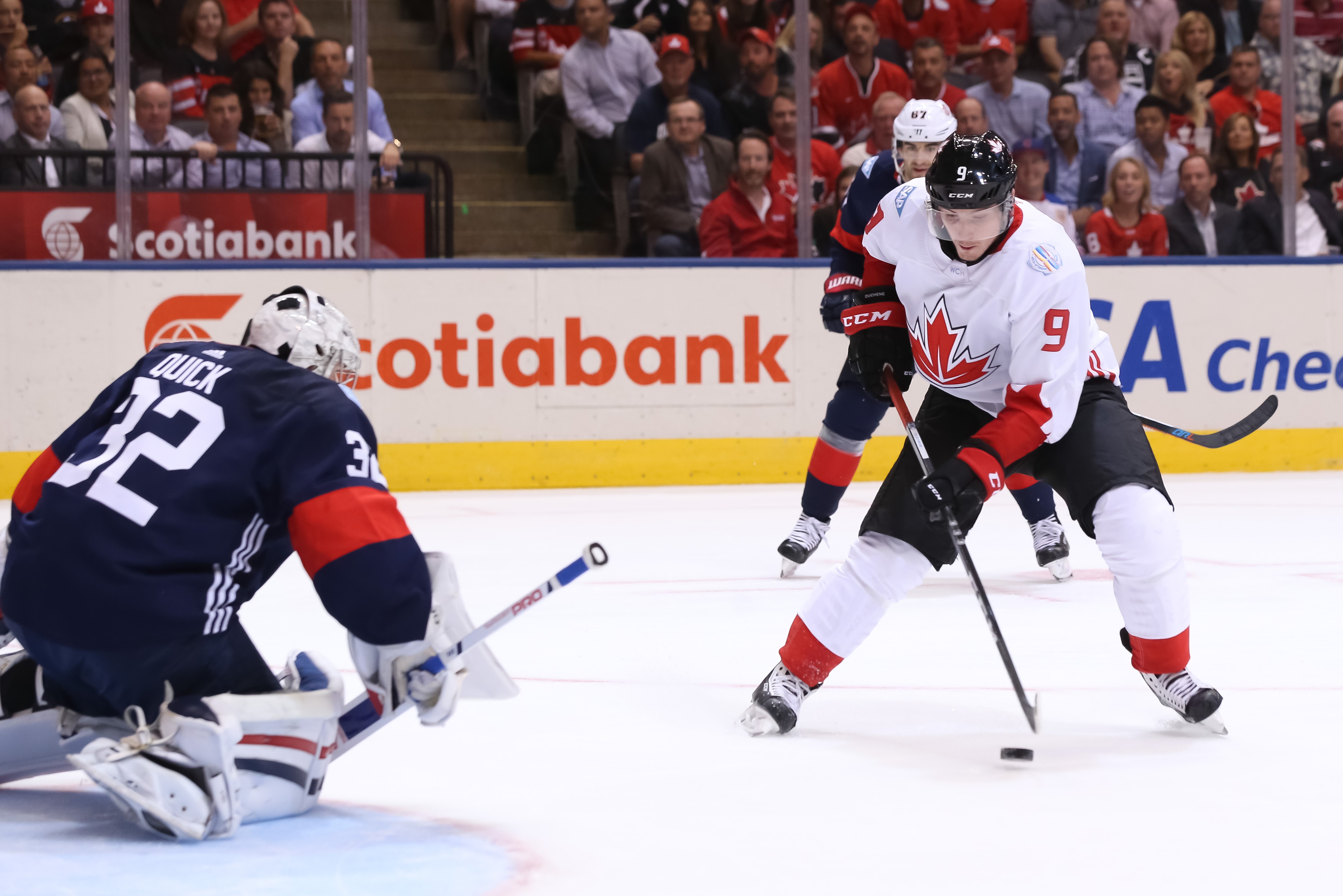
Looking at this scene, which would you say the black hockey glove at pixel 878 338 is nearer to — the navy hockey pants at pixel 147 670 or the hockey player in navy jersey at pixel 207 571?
the hockey player in navy jersey at pixel 207 571

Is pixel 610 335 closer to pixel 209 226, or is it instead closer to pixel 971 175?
pixel 209 226

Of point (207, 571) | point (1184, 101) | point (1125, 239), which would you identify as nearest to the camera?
point (207, 571)

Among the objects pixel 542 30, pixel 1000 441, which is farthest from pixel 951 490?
pixel 542 30


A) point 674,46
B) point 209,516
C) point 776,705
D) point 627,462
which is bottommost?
point 627,462

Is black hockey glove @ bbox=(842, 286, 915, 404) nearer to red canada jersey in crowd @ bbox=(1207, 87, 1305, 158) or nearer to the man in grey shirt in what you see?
the man in grey shirt

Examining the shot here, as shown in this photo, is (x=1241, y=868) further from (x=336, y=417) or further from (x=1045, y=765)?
(x=336, y=417)

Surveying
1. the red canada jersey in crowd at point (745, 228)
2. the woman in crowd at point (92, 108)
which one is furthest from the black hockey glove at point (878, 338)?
the woman in crowd at point (92, 108)

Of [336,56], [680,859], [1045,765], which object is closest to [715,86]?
[336,56]

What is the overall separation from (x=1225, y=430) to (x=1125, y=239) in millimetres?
4243

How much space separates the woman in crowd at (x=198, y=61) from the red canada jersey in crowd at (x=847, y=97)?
1.46m

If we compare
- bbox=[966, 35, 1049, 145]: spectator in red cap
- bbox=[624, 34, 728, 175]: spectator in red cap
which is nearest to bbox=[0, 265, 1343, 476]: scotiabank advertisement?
bbox=[624, 34, 728, 175]: spectator in red cap

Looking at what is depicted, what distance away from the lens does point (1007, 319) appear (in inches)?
103

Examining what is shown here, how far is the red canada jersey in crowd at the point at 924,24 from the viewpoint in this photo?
7461 mm

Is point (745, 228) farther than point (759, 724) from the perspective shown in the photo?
Yes
